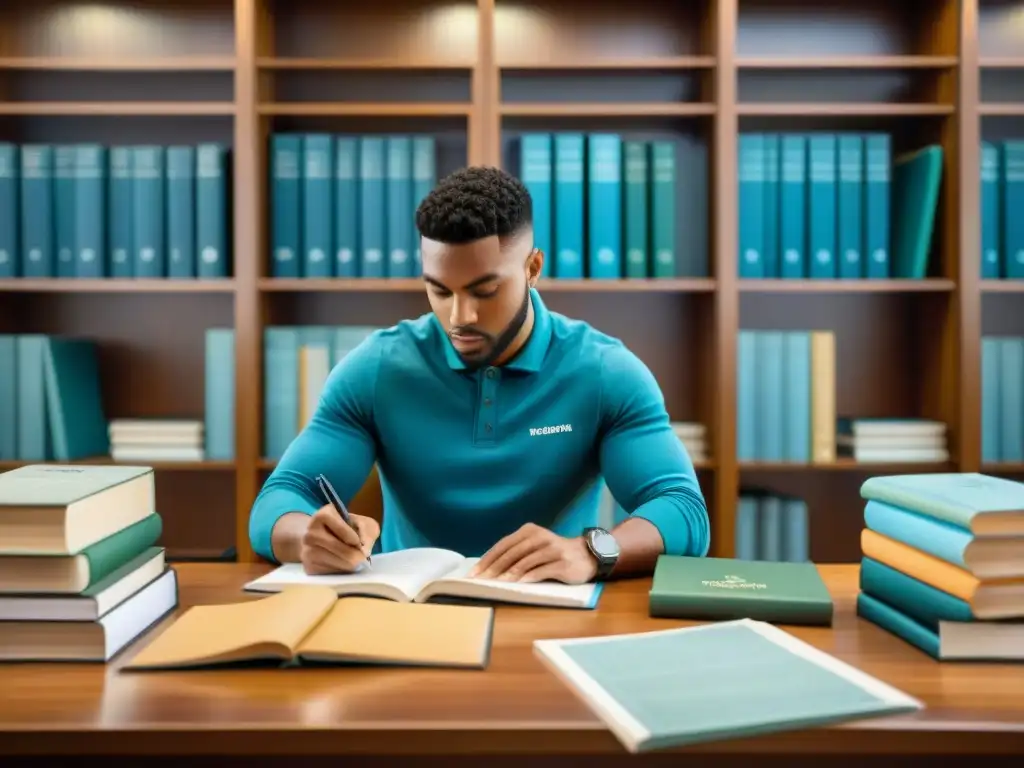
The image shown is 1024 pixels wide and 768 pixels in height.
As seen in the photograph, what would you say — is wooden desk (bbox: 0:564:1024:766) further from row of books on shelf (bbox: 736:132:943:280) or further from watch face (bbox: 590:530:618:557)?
row of books on shelf (bbox: 736:132:943:280)

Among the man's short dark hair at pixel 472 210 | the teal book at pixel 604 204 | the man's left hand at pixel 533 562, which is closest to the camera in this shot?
the man's left hand at pixel 533 562

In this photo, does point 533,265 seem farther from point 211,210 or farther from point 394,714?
point 211,210

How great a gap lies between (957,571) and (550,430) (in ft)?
2.54

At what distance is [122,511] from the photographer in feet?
3.08

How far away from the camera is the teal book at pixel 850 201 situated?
2.40 m

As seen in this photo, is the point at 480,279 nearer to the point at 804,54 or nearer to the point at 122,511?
the point at 122,511

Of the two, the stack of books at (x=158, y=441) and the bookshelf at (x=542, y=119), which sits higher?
the bookshelf at (x=542, y=119)

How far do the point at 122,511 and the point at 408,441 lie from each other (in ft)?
2.01

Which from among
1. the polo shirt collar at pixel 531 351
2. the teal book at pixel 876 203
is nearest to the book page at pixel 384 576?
the polo shirt collar at pixel 531 351

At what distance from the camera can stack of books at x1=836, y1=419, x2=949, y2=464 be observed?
7.94 ft

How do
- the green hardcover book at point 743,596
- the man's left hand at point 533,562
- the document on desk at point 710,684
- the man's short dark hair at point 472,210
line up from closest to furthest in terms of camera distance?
the document on desk at point 710,684
the green hardcover book at point 743,596
the man's left hand at point 533,562
the man's short dark hair at point 472,210

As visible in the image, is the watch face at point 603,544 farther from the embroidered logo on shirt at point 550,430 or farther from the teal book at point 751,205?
the teal book at point 751,205

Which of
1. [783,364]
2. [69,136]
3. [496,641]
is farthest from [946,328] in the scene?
[69,136]

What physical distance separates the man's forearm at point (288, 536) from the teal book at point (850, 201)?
1.72 m
